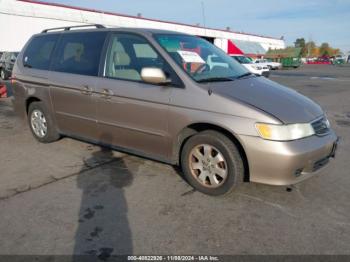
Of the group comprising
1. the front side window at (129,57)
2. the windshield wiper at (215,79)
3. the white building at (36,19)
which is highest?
the white building at (36,19)

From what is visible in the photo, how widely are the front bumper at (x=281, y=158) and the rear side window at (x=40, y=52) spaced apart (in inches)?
142

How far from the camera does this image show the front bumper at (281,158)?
3266 millimetres

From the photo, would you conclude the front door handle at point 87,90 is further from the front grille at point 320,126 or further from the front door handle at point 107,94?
the front grille at point 320,126

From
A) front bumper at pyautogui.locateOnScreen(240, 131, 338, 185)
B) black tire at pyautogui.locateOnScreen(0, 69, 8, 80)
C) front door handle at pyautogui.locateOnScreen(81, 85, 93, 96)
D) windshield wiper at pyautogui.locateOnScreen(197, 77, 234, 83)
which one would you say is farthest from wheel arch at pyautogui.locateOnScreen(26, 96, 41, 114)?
black tire at pyautogui.locateOnScreen(0, 69, 8, 80)

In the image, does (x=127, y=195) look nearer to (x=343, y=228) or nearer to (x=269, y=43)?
(x=343, y=228)

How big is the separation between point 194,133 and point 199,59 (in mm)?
1001

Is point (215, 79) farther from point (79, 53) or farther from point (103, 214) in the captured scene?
point (79, 53)

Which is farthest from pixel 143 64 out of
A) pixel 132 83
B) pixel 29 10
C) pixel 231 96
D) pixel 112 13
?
pixel 112 13

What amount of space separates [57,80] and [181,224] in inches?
123

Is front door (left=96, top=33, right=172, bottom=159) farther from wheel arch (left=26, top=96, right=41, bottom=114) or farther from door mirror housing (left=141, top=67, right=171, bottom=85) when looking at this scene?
wheel arch (left=26, top=96, right=41, bottom=114)

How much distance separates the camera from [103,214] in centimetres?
334

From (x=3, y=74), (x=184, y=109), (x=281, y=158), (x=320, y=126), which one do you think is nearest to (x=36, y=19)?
(x=3, y=74)

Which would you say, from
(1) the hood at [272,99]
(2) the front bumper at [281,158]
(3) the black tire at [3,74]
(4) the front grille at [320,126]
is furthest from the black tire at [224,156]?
(3) the black tire at [3,74]

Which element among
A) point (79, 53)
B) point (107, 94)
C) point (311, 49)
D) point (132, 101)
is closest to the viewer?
point (132, 101)
